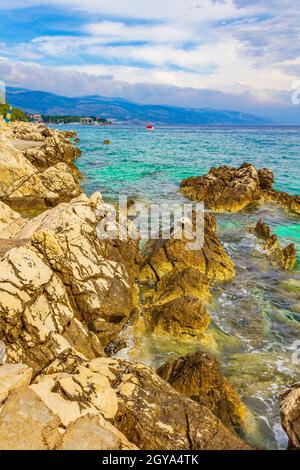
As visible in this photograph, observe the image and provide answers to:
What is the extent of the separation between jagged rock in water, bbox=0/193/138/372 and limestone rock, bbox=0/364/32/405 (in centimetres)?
191

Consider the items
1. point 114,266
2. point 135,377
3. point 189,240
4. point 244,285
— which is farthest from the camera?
point 189,240

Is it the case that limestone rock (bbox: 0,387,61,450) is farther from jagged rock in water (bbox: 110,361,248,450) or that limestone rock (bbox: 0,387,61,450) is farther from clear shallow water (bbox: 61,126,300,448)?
clear shallow water (bbox: 61,126,300,448)

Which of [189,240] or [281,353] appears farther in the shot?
[189,240]

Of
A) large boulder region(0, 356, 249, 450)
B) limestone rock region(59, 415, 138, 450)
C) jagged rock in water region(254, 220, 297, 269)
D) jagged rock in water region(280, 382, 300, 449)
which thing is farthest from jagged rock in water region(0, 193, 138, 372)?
jagged rock in water region(254, 220, 297, 269)

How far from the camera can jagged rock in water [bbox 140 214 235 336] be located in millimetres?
9992

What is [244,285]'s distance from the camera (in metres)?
13.1

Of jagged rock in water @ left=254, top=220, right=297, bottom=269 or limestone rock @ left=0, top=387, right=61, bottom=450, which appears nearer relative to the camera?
limestone rock @ left=0, top=387, right=61, bottom=450

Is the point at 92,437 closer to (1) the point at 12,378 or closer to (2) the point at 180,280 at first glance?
(1) the point at 12,378

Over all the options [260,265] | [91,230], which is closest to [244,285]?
[260,265]

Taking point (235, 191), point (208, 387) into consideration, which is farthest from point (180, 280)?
point (235, 191)

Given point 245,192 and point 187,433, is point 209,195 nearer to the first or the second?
point 245,192

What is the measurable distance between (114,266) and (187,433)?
593cm

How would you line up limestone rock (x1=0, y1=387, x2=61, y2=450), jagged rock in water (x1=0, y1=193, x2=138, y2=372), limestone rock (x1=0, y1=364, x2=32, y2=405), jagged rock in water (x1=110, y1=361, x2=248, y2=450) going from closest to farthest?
limestone rock (x1=0, y1=387, x2=61, y2=450) → limestone rock (x1=0, y1=364, x2=32, y2=405) → jagged rock in water (x1=110, y1=361, x2=248, y2=450) → jagged rock in water (x1=0, y1=193, x2=138, y2=372)

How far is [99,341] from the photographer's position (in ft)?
29.2
